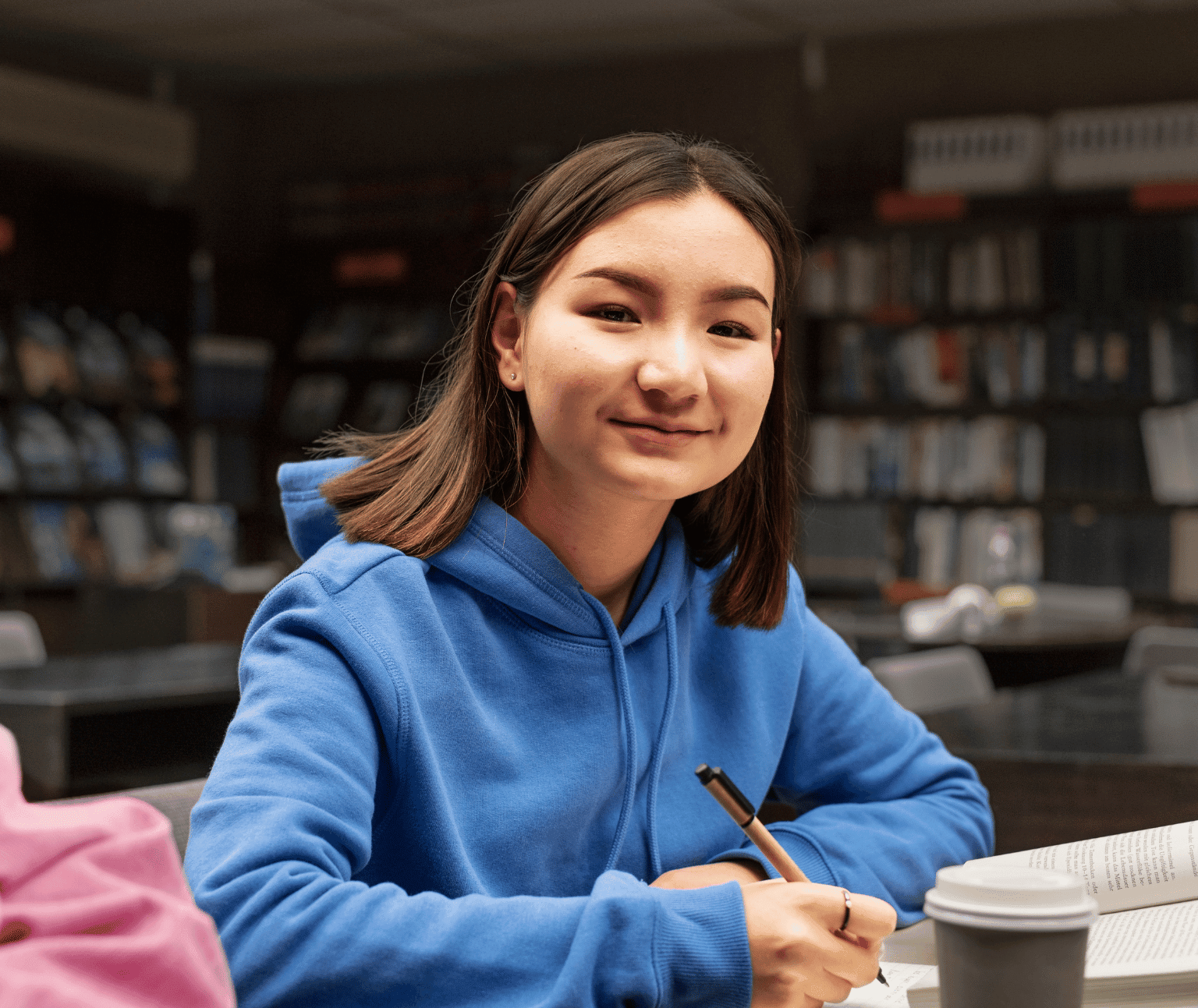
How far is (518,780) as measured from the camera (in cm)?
102

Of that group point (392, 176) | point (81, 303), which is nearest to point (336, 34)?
point (392, 176)

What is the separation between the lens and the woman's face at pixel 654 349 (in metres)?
0.99

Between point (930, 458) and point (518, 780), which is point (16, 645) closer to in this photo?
point (518, 780)

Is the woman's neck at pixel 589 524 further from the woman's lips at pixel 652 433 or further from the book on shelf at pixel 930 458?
the book on shelf at pixel 930 458

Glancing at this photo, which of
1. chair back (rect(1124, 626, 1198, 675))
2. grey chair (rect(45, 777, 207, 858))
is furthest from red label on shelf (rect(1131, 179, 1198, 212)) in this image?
grey chair (rect(45, 777, 207, 858))

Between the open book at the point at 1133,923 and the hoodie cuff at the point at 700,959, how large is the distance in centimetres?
11

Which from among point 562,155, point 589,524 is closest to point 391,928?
point 589,524

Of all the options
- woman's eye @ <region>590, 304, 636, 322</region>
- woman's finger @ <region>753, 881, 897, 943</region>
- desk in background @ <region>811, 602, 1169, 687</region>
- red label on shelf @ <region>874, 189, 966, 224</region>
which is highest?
red label on shelf @ <region>874, 189, 966, 224</region>

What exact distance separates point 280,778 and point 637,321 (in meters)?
0.40

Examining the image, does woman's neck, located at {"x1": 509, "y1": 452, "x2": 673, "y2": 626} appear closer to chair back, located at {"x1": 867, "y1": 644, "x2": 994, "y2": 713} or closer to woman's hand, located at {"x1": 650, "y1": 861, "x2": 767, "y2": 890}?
woman's hand, located at {"x1": 650, "y1": 861, "x2": 767, "y2": 890}

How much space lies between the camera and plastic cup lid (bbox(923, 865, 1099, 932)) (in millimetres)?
628

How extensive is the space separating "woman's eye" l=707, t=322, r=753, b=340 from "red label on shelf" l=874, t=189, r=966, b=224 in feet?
17.2

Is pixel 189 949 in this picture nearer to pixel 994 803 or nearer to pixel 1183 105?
pixel 994 803

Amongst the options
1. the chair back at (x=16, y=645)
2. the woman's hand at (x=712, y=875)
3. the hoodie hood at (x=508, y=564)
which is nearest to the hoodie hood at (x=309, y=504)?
the hoodie hood at (x=508, y=564)
